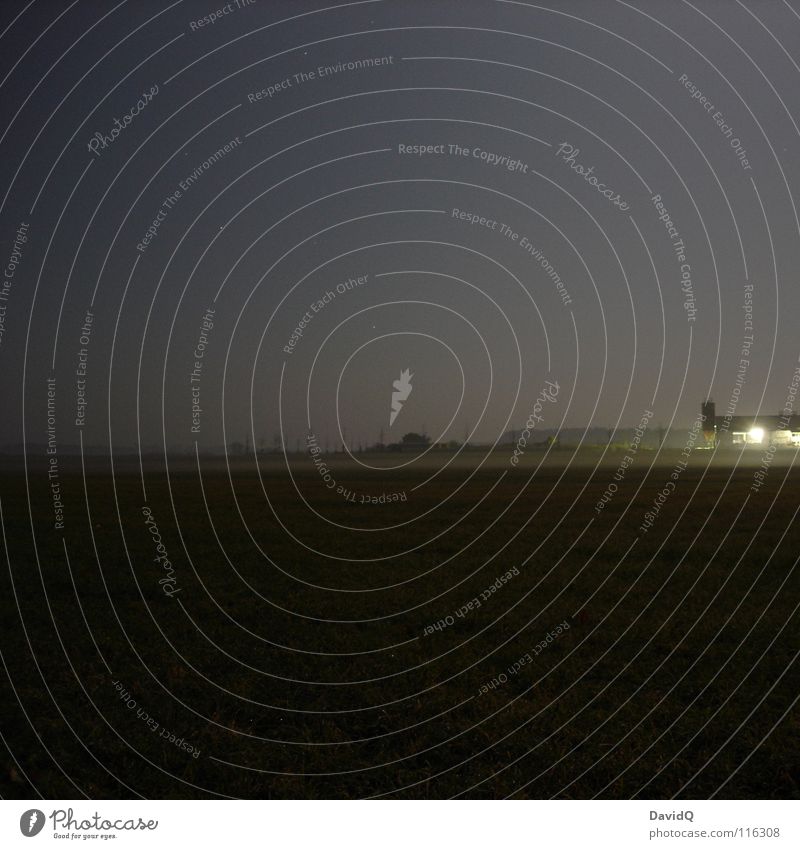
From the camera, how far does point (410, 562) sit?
49.7ft

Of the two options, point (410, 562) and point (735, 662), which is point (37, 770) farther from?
point (410, 562)

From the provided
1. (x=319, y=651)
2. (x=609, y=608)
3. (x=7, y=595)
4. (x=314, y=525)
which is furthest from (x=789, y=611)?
(x=314, y=525)

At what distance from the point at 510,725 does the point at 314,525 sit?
15339mm

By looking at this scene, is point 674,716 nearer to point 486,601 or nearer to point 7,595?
point 486,601

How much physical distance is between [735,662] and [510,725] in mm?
3279

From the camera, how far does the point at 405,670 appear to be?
8430 mm

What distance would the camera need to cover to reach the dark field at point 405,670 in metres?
5.99

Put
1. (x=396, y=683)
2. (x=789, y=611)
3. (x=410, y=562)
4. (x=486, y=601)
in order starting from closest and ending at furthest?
(x=396, y=683)
(x=789, y=611)
(x=486, y=601)
(x=410, y=562)

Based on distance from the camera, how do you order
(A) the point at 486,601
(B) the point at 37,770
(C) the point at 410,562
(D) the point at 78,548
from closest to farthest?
(B) the point at 37,770 < (A) the point at 486,601 < (C) the point at 410,562 < (D) the point at 78,548

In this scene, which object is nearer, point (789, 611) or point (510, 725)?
point (510, 725)

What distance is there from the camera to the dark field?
599cm

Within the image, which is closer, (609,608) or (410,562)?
(609,608)
